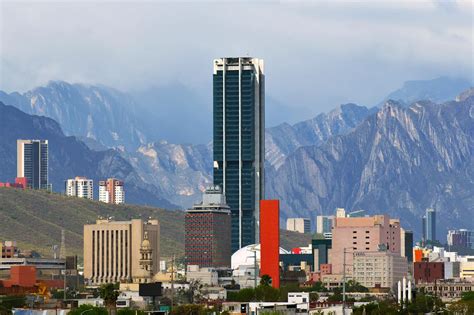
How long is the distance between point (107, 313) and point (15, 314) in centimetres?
1032

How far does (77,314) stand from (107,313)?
5118 mm

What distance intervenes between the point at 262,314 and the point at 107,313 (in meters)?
17.7

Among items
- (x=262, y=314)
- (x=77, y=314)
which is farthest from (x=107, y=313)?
(x=262, y=314)

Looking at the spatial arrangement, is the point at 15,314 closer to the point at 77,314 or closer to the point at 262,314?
the point at 77,314

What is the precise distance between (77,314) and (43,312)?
552 centimetres

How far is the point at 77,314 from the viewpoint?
19562 centimetres

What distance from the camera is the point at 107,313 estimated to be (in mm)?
199750

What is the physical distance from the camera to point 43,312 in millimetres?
199250

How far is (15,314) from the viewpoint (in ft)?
650

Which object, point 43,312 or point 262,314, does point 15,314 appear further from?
point 262,314

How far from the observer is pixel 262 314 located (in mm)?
197125

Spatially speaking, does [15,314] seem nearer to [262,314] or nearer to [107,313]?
[107,313]

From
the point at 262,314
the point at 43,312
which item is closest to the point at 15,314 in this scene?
the point at 43,312

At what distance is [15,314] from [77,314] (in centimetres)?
760
